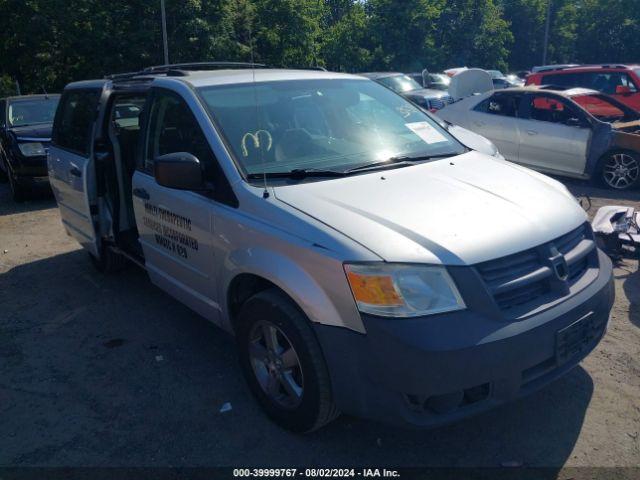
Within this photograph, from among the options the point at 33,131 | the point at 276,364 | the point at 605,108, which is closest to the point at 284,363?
the point at 276,364

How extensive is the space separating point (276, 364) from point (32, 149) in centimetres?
803

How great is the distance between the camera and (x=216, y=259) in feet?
11.2

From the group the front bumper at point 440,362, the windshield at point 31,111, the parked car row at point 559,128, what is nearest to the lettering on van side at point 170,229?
the front bumper at point 440,362

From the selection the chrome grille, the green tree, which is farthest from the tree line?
the chrome grille

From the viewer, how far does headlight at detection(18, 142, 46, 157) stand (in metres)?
9.30

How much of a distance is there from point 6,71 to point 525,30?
38058mm

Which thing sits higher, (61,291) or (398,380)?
(398,380)

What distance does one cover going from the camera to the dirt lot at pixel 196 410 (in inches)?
116

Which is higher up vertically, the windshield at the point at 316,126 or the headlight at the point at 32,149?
the windshield at the point at 316,126

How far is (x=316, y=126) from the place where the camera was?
3.78 meters

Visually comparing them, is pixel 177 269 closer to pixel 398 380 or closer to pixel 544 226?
pixel 398 380

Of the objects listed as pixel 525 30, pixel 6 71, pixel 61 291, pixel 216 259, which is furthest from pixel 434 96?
pixel 525 30

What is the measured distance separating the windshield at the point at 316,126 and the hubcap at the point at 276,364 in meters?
0.93

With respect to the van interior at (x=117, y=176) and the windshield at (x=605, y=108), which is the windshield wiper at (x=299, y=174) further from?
the windshield at (x=605, y=108)
